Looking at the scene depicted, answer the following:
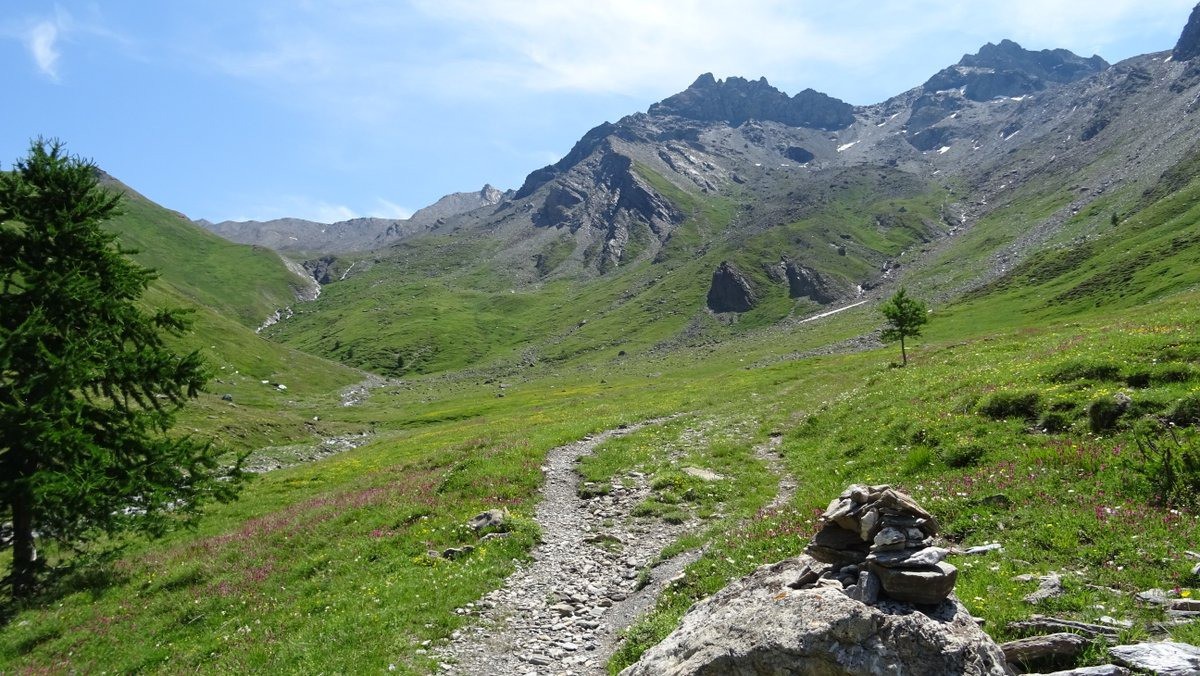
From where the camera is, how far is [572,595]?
53.7 ft

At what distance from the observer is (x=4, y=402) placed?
20.6 m

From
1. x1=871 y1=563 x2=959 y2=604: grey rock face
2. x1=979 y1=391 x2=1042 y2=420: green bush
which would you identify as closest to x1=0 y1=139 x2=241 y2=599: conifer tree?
x1=871 y1=563 x2=959 y2=604: grey rock face

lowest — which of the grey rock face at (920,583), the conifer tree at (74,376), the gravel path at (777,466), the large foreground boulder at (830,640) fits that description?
the gravel path at (777,466)

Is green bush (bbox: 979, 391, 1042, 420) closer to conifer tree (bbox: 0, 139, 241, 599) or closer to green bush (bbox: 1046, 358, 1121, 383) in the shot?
green bush (bbox: 1046, 358, 1121, 383)

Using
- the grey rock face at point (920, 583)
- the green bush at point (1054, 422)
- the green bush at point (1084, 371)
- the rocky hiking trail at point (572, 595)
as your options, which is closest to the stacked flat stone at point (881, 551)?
the grey rock face at point (920, 583)

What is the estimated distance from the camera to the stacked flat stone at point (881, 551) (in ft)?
29.1

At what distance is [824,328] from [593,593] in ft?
578

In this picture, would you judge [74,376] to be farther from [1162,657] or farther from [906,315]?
[906,315]

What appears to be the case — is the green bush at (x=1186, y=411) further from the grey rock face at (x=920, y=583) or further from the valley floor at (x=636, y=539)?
the grey rock face at (x=920, y=583)

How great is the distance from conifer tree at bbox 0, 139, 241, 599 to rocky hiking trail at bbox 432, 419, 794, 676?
1507 cm

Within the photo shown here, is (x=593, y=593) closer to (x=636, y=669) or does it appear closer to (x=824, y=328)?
(x=636, y=669)

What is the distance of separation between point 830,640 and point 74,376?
2505cm

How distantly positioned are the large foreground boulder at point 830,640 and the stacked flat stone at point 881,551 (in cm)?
23

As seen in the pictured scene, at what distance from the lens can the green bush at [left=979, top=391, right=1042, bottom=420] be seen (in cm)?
2111
